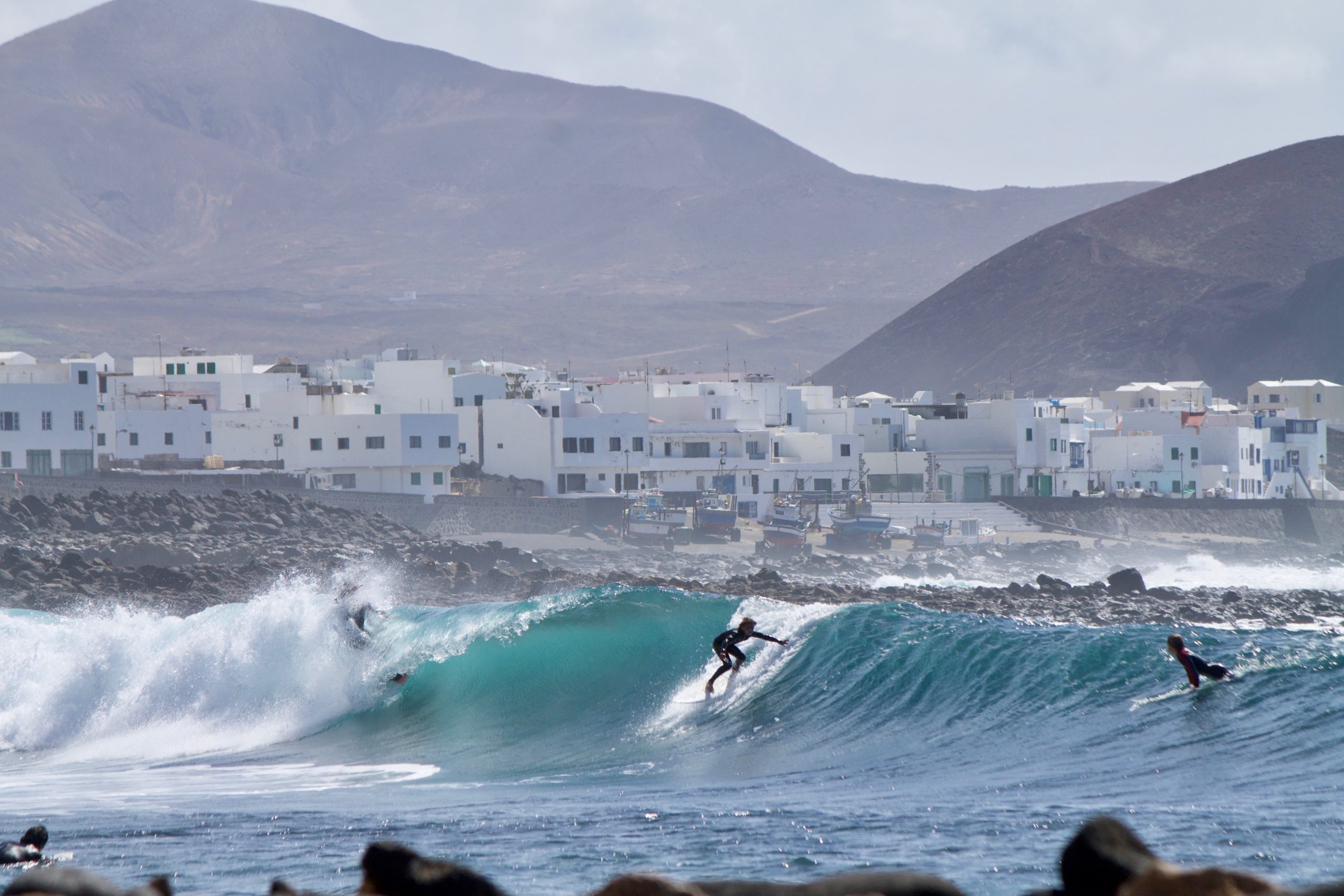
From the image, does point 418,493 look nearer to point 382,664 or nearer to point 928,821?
point 382,664

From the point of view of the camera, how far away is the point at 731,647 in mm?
18078

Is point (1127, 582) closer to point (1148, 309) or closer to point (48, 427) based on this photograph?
point (48, 427)

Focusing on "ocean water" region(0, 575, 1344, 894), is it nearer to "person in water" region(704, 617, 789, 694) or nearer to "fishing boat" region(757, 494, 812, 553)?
"person in water" region(704, 617, 789, 694)

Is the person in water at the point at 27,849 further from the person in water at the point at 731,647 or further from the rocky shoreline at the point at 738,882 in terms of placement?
the person in water at the point at 731,647

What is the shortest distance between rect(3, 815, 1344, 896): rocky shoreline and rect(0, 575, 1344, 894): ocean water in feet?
9.51

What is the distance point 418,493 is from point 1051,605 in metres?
29.6

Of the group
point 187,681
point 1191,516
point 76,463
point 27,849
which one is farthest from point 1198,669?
point 76,463

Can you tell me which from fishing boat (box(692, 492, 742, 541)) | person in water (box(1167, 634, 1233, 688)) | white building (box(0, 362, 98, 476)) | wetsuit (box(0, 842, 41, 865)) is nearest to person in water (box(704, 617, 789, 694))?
person in water (box(1167, 634, 1233, 688))

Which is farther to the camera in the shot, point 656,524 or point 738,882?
point 656,524

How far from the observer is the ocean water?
10.5m

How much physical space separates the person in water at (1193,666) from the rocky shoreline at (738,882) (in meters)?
9.93

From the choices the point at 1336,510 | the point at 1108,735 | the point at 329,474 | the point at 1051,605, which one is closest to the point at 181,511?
the point at 329,474

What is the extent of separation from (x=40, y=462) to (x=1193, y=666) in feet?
165

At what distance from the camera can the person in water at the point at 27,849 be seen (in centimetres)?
1046
